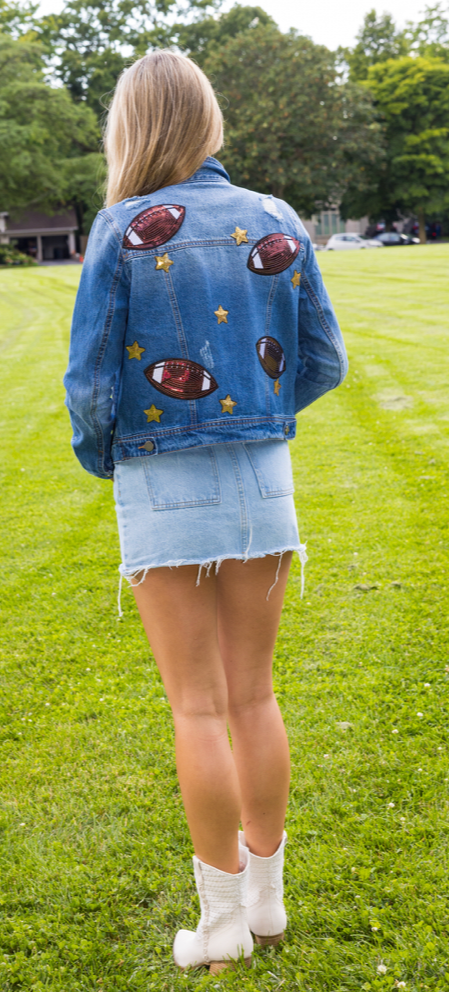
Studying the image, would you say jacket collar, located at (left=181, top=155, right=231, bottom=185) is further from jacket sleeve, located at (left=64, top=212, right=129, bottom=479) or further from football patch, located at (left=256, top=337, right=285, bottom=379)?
football patch, located at (left=256, top=337, right=285, bottom=379)

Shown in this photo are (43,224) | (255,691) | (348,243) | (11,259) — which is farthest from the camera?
(43,224)

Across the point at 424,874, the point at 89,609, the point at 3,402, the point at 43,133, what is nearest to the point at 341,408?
the point at 3,402

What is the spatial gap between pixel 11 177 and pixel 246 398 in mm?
42820

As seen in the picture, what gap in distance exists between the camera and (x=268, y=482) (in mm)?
1766

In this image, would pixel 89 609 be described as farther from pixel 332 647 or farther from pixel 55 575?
pixel 332 647

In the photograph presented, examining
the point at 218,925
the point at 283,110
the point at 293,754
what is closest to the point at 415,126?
the point at 283,110

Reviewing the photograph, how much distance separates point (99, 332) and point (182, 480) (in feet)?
1.20

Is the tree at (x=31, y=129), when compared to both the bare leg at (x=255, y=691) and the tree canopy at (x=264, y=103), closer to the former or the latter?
the tree canopy at (x=264, y=103)

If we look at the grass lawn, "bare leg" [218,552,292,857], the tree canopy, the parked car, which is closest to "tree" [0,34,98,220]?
the tree canopy

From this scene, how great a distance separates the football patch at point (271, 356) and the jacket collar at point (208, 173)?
0.39 metres

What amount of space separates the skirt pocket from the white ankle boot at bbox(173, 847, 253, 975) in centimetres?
93

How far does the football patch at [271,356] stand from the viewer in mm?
1777

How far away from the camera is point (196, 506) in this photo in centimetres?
168

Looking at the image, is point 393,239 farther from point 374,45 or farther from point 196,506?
point 196,506
